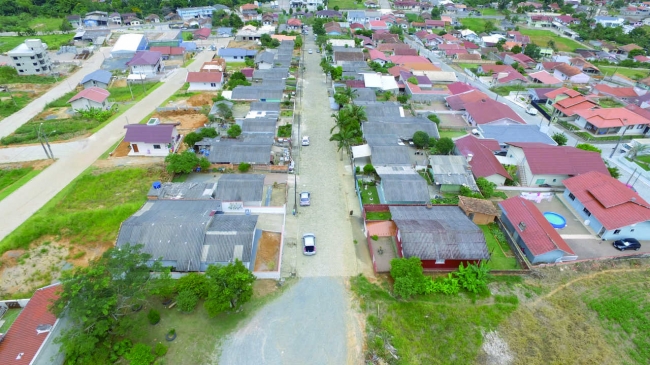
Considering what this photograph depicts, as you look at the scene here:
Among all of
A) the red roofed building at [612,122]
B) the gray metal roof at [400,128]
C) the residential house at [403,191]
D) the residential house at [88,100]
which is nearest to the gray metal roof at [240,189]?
the residential house at [403,191]

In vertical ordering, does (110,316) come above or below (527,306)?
above

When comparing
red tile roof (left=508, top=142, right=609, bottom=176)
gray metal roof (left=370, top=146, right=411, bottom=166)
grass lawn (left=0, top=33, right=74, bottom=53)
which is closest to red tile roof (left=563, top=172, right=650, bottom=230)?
red tile roof (left=508, top=142, right=609, bottom=176)

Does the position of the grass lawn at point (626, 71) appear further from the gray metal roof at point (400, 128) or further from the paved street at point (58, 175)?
the paved street at point (58, 175)

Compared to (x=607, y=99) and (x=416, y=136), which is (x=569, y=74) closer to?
(x=607, y=99)

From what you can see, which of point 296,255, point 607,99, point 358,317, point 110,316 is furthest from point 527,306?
point 607,99

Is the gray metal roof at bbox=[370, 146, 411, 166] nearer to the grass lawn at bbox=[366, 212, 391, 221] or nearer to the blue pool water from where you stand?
the grass lawn at bbox=[366, 212, 391, 221]

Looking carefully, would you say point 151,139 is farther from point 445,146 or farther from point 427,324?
point 427,324

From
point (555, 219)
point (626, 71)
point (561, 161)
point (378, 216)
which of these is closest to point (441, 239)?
point (378, 216)
